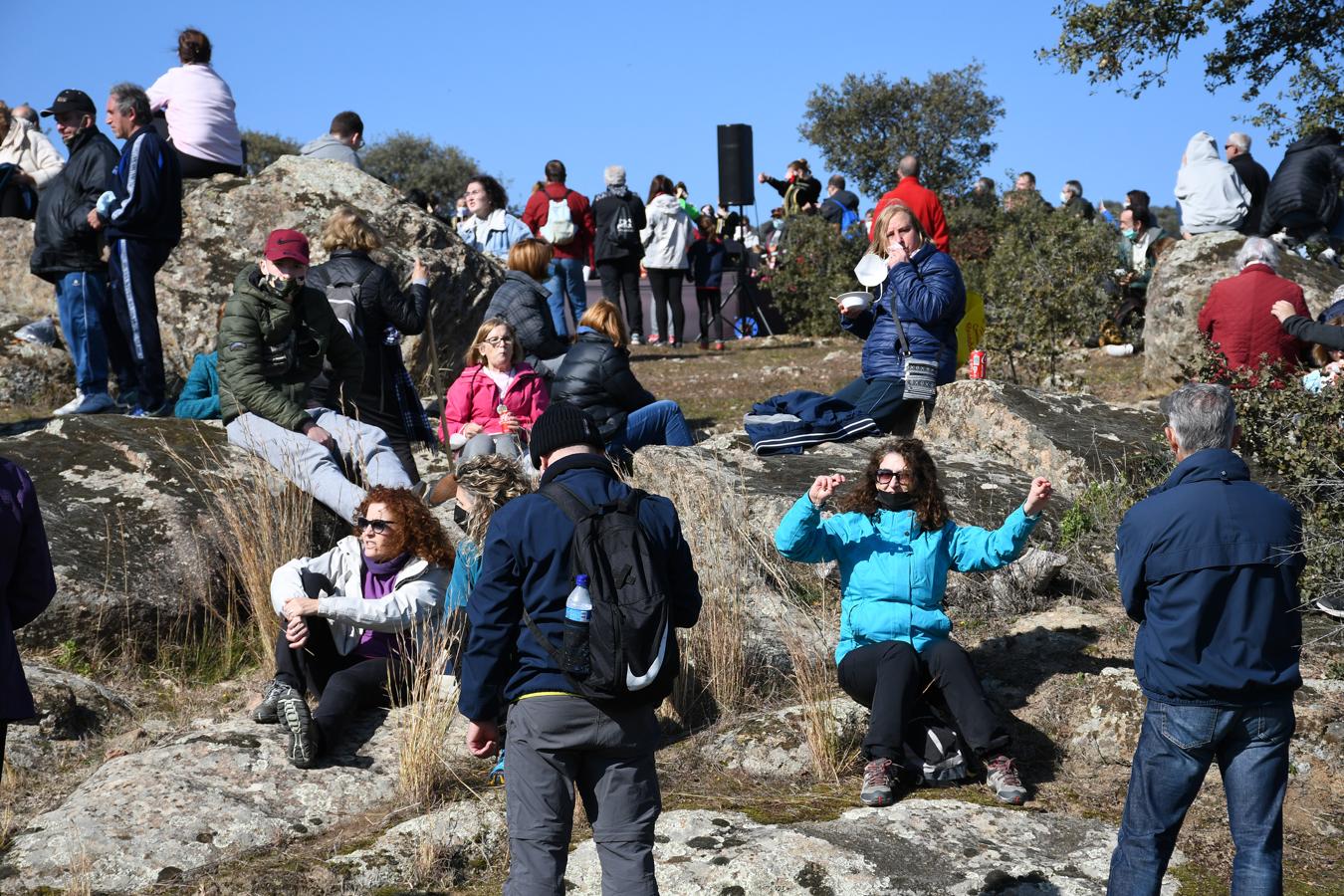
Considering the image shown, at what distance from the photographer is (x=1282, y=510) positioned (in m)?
3.63

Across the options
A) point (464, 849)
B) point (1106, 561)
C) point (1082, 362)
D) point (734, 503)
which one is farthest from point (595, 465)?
point (1082, 362)

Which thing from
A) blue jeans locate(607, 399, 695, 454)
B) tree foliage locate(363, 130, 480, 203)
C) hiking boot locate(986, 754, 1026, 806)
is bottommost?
hiking boot locate(986, 754, 1026, 806)

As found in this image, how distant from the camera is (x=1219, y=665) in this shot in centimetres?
354

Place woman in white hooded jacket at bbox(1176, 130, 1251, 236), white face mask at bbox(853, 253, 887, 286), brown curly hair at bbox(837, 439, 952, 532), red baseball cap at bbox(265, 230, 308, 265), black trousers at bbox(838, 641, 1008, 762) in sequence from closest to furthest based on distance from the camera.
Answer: black trousers at bbox(838, 641, 1008, 762) → brown curly hair at bbox(837, 439, 952, 532) → red baseball cap at bbox(265, 230, 308, 265) → white face mask at bbox(853, 253, 887, 286) → woman in white hooded jacket at bbox(1176, 130, 1251, 236)

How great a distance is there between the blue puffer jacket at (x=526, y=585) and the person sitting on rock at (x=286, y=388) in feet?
10.9

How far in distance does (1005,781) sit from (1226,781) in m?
1.28

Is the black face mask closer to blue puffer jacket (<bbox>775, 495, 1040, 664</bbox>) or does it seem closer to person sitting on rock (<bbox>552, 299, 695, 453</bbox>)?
blue puffer jacket (<bbox>775, 495, 1040, 664</bbox>)

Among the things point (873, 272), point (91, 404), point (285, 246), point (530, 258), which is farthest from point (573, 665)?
point (91, 404)

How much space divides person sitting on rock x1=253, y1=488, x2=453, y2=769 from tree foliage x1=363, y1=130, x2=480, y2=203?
127 ft

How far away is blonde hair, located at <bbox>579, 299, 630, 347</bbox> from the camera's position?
25.7 ft

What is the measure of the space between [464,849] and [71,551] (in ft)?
9.02

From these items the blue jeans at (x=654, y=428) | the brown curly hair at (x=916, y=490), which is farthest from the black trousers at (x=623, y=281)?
the brown curly hair at (x=916, y=490)

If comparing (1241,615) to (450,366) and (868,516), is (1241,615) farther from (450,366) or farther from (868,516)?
(450,366)

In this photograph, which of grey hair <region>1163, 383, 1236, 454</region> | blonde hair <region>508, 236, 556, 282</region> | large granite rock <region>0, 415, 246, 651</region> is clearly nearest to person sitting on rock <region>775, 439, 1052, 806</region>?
grey hair <region>1163, 383, 1236, 454</region>
